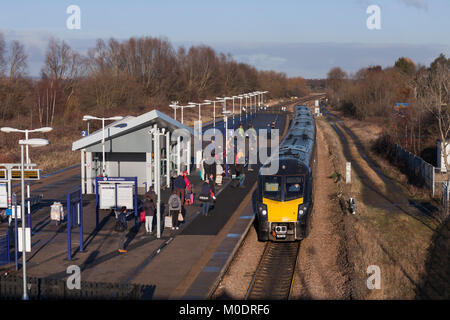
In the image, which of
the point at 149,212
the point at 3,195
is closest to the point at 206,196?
the point at 149,212

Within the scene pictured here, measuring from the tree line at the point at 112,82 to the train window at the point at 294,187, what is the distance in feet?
152

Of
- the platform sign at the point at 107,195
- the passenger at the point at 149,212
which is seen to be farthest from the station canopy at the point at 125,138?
the passenger at the point at 149,212

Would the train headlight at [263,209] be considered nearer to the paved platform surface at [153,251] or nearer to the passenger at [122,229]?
the paved platform surface at [153,251]

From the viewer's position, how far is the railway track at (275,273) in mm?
13836

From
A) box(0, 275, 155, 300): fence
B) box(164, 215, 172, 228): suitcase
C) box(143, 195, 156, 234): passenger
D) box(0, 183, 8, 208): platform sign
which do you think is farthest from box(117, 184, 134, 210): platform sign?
box(0, 275, 155, 300): fence

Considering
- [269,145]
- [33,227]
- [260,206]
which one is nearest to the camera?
[260,206]

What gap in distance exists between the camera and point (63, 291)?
1131cm

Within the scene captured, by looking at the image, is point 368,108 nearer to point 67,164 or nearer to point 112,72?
point 112,72

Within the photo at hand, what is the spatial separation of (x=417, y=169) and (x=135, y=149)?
64.8 feet

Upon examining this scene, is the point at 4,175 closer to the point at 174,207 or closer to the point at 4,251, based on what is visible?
the point at 4,251

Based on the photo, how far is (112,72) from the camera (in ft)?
259

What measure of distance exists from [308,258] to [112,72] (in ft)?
220
